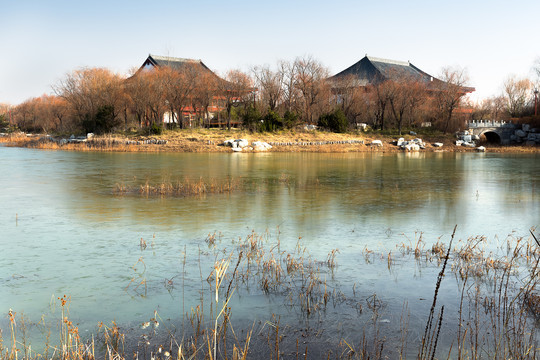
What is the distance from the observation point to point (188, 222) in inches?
443

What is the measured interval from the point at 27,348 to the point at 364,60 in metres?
62.7

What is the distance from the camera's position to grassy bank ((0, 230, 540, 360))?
4680 mm

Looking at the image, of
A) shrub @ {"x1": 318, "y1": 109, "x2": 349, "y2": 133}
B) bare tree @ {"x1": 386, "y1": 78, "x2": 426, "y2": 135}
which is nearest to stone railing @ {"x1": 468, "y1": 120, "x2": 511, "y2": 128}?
bare tree @ {"x1": 386, "y1": 78, "x2": 426, "y2": 135}

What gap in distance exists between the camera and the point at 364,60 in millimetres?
63219

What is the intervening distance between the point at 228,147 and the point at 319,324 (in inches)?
1391

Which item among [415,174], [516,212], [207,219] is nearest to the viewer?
[207,219]

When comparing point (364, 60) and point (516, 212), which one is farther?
point (364, 60)

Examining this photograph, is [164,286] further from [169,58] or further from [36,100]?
[36,100]

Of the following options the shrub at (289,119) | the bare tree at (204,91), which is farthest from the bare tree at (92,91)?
the shrub at (289,119)

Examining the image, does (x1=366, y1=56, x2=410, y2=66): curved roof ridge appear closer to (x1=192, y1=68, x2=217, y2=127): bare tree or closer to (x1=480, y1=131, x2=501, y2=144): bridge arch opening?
(x1=480, y1=131, x2=501, y2=144): bridge arch opening

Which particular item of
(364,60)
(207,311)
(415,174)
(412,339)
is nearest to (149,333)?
(207,311)

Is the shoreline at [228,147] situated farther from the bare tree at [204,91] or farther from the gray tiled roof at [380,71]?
the gray tiled roof at [380,71]

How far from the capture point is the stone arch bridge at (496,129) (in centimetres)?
4999

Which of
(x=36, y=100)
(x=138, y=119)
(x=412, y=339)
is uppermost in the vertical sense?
(x=36, y=100)
